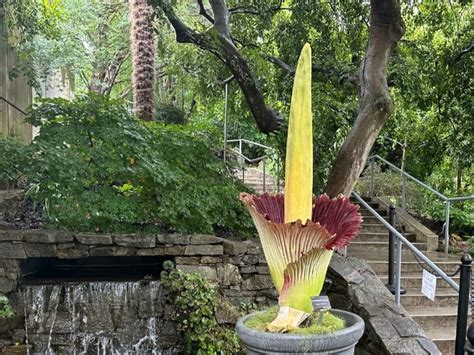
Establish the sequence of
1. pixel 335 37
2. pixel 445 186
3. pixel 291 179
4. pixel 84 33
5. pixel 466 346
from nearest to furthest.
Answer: pixel 291 179 → pixel 466 346 → pixel 335 37 → pixel 445 186 → pixel 84 33

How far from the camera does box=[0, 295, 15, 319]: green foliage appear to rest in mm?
4422

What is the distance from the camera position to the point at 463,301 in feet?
9.98

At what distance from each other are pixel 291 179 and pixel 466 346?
1740 millimetres

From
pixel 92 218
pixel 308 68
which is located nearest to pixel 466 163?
pixel 92 218

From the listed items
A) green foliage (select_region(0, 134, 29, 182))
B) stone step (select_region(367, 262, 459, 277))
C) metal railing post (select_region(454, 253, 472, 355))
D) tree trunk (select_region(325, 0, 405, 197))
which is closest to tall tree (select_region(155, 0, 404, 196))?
tree trunk (select_region(325, 0, 405, 197))

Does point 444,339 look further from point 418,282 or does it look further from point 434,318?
point 418,282

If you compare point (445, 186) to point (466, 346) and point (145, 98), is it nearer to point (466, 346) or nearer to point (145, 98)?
point (145, 98)

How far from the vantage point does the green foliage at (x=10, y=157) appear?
15.3ft

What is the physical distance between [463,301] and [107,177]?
11.5ft

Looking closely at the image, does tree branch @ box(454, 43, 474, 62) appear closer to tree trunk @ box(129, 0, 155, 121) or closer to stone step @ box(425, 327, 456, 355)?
stone step @ box(425, 327, 456, 355)

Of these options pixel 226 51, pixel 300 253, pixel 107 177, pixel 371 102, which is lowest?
pixel 300 253

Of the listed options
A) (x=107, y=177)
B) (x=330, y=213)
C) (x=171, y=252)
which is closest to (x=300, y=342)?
(x=330, y=213)

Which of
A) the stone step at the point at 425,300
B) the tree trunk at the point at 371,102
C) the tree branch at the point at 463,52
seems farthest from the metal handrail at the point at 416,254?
the tree branch at the point at 463,52

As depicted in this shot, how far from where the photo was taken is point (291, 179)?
84.7 inches
